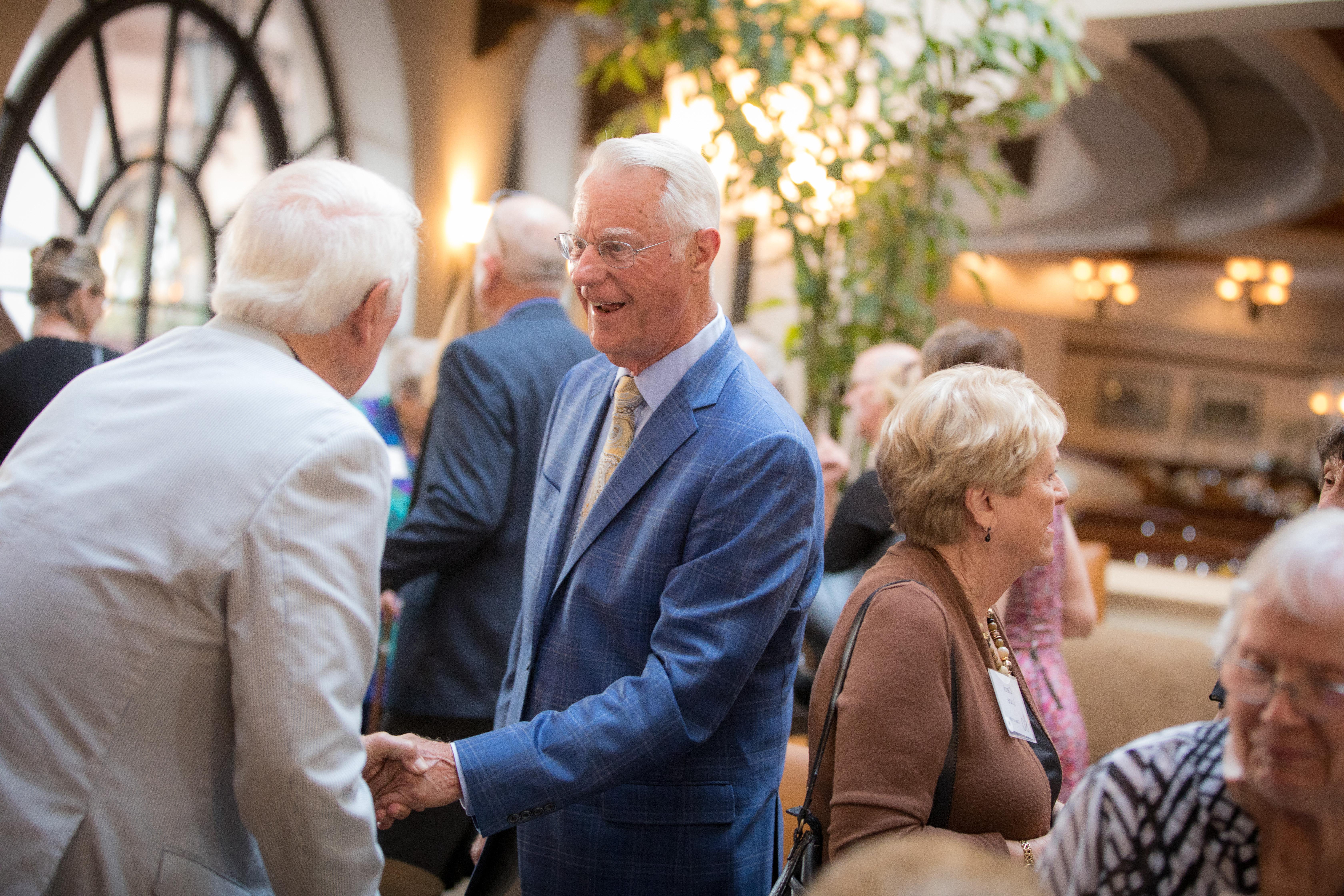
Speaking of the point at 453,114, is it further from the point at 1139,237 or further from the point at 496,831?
Result: the point at 1139,237

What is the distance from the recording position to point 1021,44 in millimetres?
3922

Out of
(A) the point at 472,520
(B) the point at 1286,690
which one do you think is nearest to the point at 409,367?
(A) the point at 472,520

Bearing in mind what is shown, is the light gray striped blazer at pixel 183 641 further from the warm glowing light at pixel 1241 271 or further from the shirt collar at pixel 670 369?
the warm glowing light at pixel 1241 271

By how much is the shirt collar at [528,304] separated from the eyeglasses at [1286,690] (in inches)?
72.4

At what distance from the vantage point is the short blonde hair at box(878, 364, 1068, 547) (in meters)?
1.57

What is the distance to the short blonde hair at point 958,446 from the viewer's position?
61.6 inches

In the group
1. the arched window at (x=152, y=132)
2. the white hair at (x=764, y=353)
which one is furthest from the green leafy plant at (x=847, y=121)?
the arched window at (x=152, y=132)

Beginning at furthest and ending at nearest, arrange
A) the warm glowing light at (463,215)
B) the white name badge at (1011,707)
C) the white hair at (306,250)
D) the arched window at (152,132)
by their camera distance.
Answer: the warm glowing light at (463,215), the arched window at (152,132), the white name badge at (1011,707), the white hair at (306,250)

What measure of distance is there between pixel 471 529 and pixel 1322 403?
20050 mm

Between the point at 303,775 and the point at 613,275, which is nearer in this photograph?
the point at 303,775

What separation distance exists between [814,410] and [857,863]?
12.2ft

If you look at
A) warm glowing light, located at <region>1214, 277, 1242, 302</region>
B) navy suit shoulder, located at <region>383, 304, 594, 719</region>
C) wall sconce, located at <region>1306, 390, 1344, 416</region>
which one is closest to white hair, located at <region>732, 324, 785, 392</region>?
navy suit shoulder, located at <region>383, 304, 594, 719</region>

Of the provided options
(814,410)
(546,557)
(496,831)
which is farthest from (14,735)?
(814,410)

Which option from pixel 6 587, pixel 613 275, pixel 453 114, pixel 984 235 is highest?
pixel 453 114
